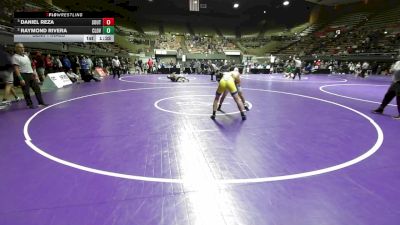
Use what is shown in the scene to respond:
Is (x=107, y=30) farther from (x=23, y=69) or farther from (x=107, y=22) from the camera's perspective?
(x=23, y=69)

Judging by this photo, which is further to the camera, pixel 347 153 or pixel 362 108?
pixel 362 108

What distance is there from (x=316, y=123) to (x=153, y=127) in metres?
3.96

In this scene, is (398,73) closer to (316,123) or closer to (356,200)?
(316,123)

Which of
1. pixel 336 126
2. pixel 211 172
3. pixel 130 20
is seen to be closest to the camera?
pixel 211 172

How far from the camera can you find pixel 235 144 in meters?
5.57

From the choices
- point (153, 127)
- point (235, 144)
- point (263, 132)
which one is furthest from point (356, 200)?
point (153, 127)
